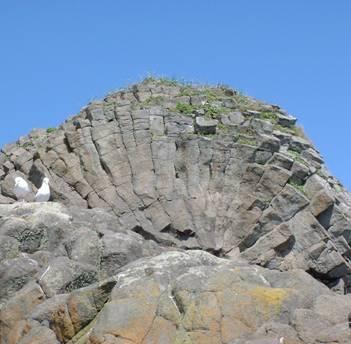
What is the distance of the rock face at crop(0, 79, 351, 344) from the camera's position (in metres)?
17.3

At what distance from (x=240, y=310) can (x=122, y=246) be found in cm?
667

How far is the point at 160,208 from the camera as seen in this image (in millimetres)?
31141

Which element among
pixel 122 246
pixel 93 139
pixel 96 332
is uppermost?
pixel 93 139

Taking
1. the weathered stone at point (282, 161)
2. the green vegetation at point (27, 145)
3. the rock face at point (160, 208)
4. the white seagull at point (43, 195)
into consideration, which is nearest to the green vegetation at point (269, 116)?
the rock face at point (160, 208)

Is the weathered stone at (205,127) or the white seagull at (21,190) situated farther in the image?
the weathered stone at (205,127)

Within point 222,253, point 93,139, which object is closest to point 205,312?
point 222,253

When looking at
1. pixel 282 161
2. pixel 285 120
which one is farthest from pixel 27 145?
pixel 285 120

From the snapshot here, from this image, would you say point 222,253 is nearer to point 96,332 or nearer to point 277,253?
point 277,253

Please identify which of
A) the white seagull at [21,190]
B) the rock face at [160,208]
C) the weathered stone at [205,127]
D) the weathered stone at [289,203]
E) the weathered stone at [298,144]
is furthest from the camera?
the weathered stone at [298,144]

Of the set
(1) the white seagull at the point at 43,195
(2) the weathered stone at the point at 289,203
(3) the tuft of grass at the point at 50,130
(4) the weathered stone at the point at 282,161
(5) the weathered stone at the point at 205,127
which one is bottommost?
(1) the white seagull at the point at 43,195

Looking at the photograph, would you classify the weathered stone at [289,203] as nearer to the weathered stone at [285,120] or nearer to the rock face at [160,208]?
the rock face at [160,208]

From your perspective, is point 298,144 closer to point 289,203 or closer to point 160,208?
point 289,203

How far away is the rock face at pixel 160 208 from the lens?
682 inches

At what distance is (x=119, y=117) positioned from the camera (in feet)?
111
